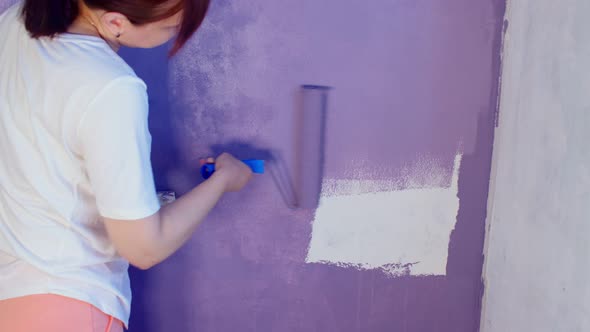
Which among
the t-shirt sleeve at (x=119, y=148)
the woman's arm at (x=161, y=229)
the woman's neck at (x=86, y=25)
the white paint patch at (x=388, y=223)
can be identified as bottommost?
the white paint patch at (x=388, y=223)

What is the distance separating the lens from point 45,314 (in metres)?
0.74

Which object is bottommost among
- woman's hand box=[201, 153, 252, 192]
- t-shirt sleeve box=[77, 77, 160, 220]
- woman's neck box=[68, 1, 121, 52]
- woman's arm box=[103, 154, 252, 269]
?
woman's arm box=[103, 154, 252, 269]

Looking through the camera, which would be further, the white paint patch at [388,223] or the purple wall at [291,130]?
the white paint patch at [388,223]

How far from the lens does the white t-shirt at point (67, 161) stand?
67 centimetres

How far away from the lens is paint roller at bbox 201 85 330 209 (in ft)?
3.74

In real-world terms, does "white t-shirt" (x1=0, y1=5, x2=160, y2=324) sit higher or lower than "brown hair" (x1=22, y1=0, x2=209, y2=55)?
lower

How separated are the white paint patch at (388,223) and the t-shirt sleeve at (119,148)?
0.57 meters

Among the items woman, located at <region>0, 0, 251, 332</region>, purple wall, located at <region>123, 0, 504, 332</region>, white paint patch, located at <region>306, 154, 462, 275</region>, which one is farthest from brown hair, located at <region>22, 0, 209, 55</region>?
white paint patch, located at <region>306, 154, 462, 275</region>

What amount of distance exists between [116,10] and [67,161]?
21 cm

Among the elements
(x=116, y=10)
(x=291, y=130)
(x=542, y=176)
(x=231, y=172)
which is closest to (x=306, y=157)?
(x=291, y=130)

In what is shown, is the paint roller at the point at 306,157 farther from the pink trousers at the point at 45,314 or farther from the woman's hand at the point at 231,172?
the pink trousers at the point at 45,314

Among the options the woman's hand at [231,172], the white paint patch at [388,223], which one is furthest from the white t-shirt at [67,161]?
the white paint patch at [388,223]

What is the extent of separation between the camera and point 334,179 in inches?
47.1

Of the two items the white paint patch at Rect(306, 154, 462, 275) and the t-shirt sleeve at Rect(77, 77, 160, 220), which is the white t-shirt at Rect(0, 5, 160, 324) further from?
the white paint patch at Rect(306, 154, 462, 275)
